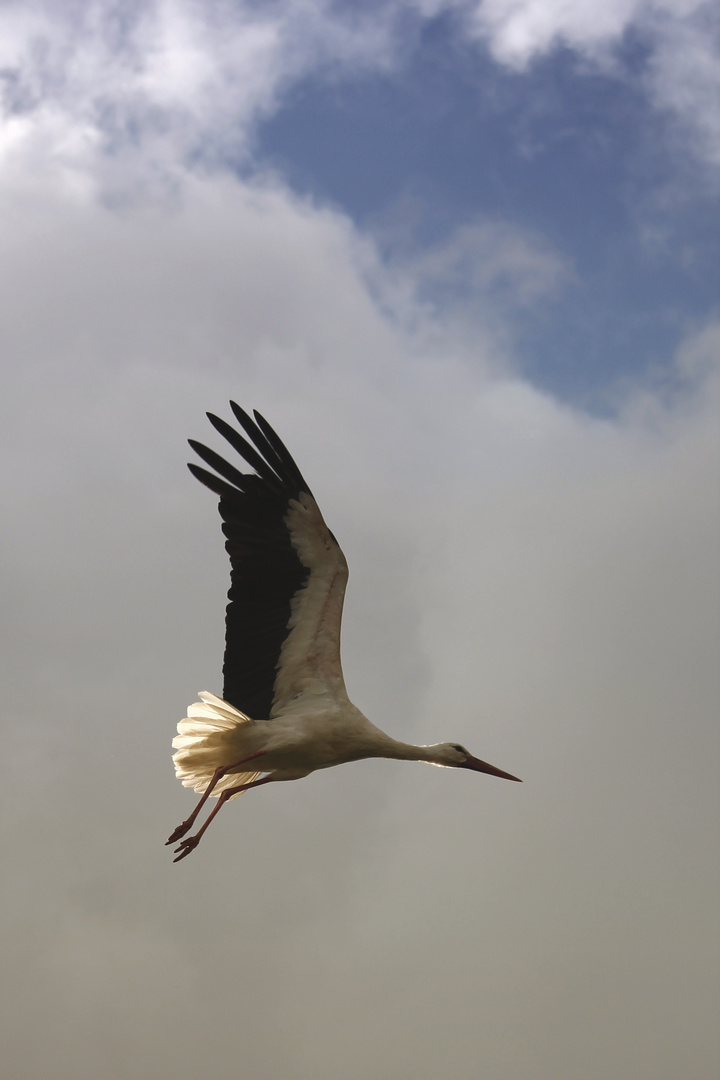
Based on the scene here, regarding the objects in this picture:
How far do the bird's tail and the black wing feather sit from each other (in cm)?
36

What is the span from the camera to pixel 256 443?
9547 millimetres

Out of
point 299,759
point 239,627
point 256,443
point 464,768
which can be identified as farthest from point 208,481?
point 464,768

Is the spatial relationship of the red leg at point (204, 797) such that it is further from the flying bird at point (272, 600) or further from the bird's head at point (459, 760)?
the bird's head at point (459, 760)

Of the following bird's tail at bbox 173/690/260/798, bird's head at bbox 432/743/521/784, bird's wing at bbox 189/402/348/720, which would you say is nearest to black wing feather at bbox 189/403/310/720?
bird's wing at bbox 189/402/348/720

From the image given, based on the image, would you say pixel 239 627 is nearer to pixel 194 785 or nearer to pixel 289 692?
pixel 289 692

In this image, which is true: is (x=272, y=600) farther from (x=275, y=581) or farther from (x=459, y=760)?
(x=459, y=760)

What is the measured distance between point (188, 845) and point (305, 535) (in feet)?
9.26

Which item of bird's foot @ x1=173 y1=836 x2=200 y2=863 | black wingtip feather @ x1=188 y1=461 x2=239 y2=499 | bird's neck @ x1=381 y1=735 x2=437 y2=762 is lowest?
bird's foot @ x1=173 y1=836 x2=200 y2=863

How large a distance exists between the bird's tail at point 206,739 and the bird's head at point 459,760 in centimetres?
186

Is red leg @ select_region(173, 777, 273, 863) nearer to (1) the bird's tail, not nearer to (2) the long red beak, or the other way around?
(1) the bird's tail

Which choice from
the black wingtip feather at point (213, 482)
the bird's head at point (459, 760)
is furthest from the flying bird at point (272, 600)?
the bird's head at point (459, 760)

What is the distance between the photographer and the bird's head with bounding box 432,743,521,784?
10344 millimetres

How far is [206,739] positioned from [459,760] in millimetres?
2574

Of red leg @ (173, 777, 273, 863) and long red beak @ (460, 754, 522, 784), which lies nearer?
red leg @ (173, 777, 273, 863)
